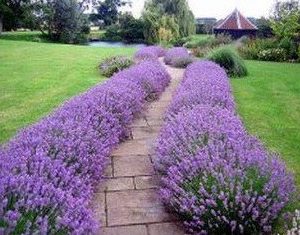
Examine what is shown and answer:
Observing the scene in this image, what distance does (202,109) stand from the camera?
554 centimetres

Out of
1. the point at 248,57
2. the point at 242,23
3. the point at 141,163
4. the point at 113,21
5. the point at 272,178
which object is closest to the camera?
the point at 272,178

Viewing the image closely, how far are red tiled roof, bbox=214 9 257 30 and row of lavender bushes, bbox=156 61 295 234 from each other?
3000 cm

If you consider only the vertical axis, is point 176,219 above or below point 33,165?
below

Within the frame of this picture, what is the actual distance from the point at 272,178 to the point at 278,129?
3.53 meters

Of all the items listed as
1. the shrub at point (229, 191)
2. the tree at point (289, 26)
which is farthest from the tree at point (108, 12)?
the shrub at point (229, 191)

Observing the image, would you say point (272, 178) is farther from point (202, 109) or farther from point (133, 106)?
point (133, 106)

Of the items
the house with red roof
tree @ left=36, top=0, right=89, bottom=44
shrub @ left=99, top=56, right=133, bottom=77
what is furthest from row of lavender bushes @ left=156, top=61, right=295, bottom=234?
the house with red roof

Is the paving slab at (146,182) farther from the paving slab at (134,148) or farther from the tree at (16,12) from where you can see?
the tree at (16,12)

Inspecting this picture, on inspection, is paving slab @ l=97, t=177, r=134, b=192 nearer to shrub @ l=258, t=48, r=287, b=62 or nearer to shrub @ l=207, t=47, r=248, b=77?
shrub @ l=207, t=47, r=248, b=77

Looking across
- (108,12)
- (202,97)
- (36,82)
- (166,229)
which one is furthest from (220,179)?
(108,12)

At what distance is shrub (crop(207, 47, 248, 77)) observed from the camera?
12.7m

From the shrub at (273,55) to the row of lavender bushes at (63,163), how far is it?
12948 mm

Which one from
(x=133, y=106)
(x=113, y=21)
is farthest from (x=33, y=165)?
(x=113, y=21)

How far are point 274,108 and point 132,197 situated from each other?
5052 mm
